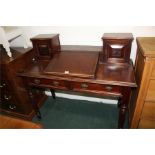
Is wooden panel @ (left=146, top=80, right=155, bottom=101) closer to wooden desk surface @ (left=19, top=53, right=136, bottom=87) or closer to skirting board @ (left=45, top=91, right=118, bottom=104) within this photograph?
wooden desk surface @ (left=19, top=53, right=136, bottom=87)

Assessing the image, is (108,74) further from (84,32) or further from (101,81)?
(84,32)

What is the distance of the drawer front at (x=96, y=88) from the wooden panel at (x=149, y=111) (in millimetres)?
285

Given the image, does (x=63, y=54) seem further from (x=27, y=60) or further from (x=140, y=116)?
(x=140, y=116)

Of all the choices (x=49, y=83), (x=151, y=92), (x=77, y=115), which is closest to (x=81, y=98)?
(x=77, y=115)

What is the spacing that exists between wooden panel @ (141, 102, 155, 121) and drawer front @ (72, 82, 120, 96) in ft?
0.94

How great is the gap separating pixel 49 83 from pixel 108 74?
576 millimetres

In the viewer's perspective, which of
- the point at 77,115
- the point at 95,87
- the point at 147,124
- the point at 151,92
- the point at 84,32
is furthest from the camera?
the point at 77,115

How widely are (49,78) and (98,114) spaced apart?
90cm

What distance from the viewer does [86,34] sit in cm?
158

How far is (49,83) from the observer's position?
1.41m

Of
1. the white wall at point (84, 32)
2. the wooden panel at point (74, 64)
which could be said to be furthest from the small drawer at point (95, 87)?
the white wall at point (84, 32)

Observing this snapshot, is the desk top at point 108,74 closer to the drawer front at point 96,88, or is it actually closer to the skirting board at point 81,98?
the drawer front at point 96,88

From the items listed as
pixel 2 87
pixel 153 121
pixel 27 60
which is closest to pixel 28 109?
A: pixel 2 87
